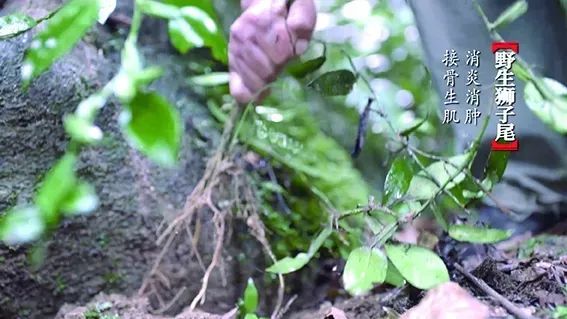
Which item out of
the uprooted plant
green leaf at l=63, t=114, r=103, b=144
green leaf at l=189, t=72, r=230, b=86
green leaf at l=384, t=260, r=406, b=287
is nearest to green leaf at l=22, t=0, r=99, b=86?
the uprooted plant

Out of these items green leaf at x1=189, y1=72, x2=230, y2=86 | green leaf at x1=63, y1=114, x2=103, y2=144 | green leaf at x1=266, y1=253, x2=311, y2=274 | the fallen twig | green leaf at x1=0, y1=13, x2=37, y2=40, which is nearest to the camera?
green leaf at x1=63, y1=114, x2=103, y2=144

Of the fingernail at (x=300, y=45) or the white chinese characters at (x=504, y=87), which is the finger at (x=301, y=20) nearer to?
the fingernail at (x=300, y=45)

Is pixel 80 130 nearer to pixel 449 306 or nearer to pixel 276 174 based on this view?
pixel 449 306

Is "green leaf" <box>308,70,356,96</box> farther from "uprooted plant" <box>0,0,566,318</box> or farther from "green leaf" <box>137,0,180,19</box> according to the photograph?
"green leaf" <box>137,0,180,19</box>

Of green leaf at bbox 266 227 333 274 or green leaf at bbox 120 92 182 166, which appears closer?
green leaf at bbox 120 92 182 166

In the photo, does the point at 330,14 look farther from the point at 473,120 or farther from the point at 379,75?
the point at 473,120

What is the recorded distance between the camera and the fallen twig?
0.52m

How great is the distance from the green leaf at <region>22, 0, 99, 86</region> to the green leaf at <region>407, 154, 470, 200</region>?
0.42 meters

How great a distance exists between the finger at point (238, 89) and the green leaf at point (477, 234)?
351mm

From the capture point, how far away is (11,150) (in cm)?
84

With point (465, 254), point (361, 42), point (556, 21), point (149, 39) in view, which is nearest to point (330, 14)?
point (361, 42)

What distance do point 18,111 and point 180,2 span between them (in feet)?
1.23

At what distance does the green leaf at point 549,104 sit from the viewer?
533 millimetres

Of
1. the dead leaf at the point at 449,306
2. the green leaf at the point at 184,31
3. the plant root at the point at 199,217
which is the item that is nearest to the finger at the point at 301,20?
the plant root at the point at 199,217
